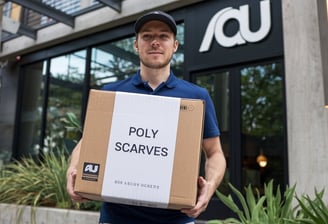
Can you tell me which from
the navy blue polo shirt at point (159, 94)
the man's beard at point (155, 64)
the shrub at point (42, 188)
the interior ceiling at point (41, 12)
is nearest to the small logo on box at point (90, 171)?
the navy blue polo shirt at point (159, 94)

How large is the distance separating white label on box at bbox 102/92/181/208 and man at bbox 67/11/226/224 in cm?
15

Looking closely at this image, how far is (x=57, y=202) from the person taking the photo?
399 cm

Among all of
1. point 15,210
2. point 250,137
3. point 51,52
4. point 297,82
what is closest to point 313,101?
point 297,82

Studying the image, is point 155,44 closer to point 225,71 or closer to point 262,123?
point 225,71

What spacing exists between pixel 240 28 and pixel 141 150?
4073 millimetres

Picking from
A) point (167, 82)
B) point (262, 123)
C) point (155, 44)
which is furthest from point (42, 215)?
point (262, 123)

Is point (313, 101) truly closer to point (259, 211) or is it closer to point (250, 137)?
point (250, 137)

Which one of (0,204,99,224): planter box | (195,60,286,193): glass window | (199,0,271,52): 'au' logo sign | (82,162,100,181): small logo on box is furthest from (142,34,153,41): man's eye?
(199,0,271,52): 'au' logo sign

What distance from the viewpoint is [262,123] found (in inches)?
210

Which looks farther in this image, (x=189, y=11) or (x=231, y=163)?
(x=189, y=11)

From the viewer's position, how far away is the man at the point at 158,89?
51.9 inches

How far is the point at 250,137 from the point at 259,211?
2555mm

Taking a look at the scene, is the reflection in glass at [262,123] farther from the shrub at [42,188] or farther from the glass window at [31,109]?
the glass window at [31,109]

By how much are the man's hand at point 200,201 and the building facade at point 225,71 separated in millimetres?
2966
